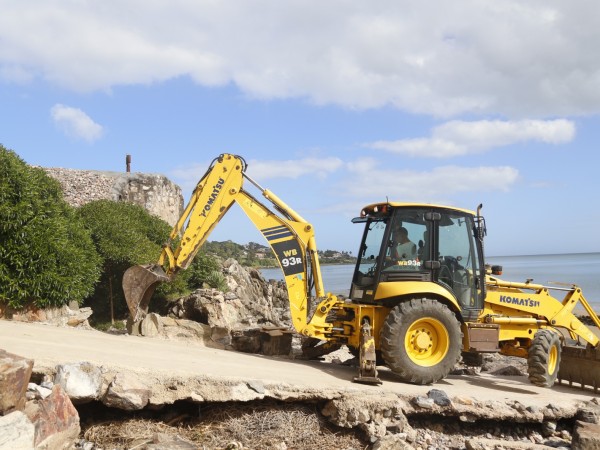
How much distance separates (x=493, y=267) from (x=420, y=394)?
294 cm

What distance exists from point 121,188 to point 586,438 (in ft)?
59.3

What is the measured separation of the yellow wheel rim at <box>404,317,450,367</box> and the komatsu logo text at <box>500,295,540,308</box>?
1742mm

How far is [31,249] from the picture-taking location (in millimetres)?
10883

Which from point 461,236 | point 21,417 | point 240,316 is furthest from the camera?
point 240,316

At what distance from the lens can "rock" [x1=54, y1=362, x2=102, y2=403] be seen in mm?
6133

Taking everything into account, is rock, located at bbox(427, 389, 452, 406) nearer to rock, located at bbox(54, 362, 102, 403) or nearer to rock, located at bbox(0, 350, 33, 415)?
rock, located at bbox(54, 362, 102, 403)

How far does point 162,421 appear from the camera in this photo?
6.64 m

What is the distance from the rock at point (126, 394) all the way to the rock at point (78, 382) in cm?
14

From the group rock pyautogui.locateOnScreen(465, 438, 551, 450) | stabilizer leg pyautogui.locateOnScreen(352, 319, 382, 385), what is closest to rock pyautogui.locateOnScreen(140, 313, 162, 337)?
stabilizer leg pyautogui.locateOnScreen(352, 319, 382, 385)

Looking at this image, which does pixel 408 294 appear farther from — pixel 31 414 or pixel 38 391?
pixel 31 414

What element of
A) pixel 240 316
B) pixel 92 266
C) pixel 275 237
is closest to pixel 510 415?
pixel 275 237

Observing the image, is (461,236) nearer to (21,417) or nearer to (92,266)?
(21,417)

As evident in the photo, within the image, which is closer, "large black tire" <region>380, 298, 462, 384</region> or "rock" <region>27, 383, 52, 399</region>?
"rock" <region>27, 383, 52, 399</region>

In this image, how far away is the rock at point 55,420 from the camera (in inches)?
212
